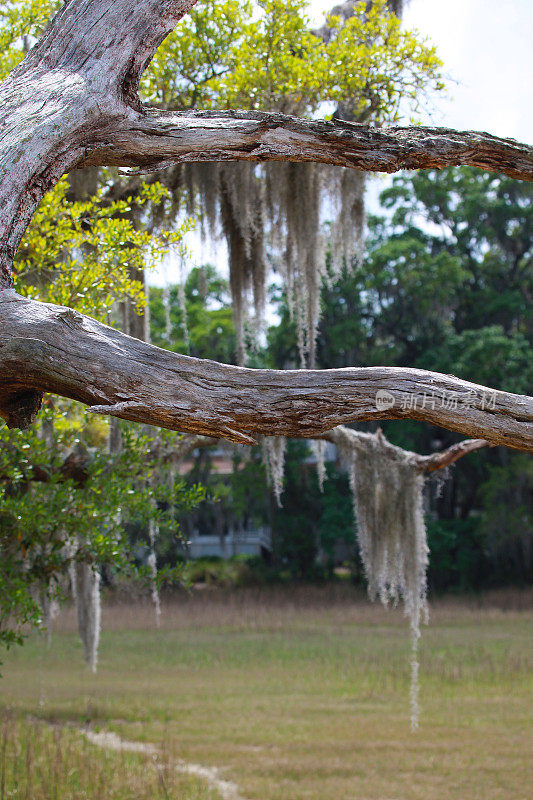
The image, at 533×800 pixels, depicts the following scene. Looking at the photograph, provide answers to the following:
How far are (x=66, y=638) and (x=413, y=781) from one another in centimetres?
938

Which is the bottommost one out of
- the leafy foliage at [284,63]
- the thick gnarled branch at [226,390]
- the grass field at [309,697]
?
the grass field at [309,697]

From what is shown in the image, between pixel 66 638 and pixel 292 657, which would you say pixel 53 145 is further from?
pixel 66 638

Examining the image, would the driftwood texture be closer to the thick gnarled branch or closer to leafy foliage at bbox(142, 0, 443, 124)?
the thick gnarled branch

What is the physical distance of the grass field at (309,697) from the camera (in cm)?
697

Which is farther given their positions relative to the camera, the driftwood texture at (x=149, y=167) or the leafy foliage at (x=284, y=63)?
the leafy foliage at (x=284, y=63)

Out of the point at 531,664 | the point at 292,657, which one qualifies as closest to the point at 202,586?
the point at 292,657

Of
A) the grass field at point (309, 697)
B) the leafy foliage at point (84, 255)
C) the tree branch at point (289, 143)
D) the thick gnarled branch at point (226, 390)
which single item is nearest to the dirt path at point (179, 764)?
the grass field at point (309, 697)

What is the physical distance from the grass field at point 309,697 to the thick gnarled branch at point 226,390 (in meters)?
4.50

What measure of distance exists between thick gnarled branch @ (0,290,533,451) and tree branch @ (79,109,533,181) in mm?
902

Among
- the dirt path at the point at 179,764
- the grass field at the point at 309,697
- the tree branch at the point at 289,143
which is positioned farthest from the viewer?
the grass field at the point at 309,697

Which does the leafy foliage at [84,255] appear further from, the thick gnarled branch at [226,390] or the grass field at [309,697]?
the grass field at [309,697]

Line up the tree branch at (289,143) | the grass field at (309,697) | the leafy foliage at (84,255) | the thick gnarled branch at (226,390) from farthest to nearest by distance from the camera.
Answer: the grass field at (309,697) → the leafy foliage at (84,255) → the tree branch at (289,143) → the thick gnarled branch at (226,390)

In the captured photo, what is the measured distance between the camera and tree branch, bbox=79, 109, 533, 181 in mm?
3084

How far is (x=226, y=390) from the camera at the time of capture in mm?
2549
